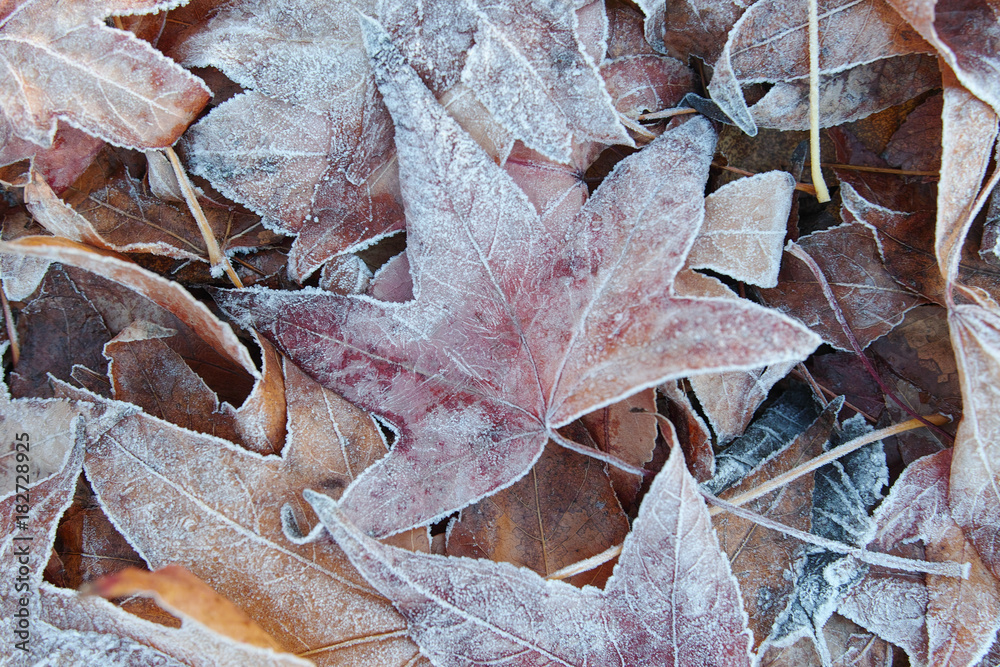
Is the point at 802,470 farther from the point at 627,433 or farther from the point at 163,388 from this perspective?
the point at 163,388

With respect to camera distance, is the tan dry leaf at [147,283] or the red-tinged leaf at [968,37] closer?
the tan dry leaf at [147,283]

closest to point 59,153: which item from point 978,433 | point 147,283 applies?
point 147,283

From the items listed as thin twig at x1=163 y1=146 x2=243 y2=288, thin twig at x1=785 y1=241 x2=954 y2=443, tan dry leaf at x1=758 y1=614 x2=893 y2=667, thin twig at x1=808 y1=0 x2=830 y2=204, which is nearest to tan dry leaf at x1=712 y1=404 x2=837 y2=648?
tan dry leaf at x1=758 y1=614 x2=893 y2=667

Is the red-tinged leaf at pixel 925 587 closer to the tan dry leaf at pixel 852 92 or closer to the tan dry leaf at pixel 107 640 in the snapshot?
the tan dry leaf at pixel 852 92

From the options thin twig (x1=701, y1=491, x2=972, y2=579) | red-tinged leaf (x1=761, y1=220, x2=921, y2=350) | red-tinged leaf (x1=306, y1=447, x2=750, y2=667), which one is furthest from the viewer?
red-tinged leaf (x1=761, y1=220, x2=921, y2=350)

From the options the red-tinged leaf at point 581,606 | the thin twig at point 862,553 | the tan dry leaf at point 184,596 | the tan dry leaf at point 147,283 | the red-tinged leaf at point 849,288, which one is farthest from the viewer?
the red-tinged leaf at point 849,288

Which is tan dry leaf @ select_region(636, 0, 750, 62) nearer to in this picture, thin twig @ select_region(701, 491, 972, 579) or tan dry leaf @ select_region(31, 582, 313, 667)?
thin twig @ select_region(701, 491, 972, 579)

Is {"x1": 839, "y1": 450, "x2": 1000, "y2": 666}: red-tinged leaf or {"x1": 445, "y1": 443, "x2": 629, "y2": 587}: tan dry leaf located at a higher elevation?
{"x1": 445, "y1": 443, "x2": 629, "y2": 587}: tan dry leaf

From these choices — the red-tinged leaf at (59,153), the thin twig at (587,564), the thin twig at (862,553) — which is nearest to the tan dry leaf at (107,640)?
the thin twig at (587,564)
